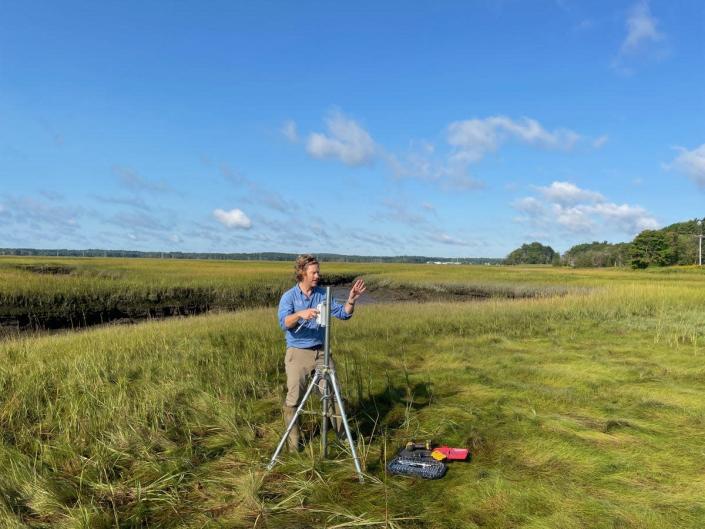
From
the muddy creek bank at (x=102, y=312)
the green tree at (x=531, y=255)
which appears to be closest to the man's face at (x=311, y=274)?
the muddy creek bank at (x=102, y=312)

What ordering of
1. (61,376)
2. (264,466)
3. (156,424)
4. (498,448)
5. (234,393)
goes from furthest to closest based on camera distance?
(61,376)
(234,393)
(156,424)
(498,448)
(264,466)

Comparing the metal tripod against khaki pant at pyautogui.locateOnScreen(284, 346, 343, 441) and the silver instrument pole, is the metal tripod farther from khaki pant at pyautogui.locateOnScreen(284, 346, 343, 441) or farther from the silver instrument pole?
khaki pant at pyautogui.locateOnScreen(284, 346, 343, 441)

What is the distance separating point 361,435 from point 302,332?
1197mm

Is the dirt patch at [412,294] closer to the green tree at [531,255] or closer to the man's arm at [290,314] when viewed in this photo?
the man's arm at [290,314]

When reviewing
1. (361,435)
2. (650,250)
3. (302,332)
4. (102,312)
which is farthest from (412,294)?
(650,250)

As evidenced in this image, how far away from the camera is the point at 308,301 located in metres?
4.29

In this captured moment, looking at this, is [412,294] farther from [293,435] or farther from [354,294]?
[354,294]

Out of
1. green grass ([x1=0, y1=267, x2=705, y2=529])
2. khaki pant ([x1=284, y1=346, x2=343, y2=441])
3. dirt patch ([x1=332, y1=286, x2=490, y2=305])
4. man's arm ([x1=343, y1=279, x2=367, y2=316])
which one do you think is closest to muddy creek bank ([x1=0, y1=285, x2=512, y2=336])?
dirt patch ([x1=332, y1=286, x2=490, y2=305])

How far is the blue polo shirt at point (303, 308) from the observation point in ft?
13.9

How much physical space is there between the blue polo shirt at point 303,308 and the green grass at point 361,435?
0.97 meters

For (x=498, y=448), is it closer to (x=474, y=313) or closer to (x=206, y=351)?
(x=206, y=351)

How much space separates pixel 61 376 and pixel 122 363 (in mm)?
1041

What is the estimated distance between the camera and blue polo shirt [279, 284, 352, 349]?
4.22 m

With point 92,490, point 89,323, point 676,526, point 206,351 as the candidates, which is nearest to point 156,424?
point 92,490
